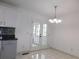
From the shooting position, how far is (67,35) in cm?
498

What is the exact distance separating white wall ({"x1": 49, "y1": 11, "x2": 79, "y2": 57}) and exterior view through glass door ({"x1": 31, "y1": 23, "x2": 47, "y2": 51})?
66cm

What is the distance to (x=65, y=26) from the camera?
5.15 metres

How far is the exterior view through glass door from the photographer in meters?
5.41

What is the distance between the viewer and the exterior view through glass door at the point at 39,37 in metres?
5.41

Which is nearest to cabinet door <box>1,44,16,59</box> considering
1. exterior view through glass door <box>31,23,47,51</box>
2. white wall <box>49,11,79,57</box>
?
exterior view through glass door <box>31,23,47,51</box>

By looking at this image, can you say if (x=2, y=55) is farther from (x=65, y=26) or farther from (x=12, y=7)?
(x=65, y=26)

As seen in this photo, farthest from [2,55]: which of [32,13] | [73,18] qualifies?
[73,18]

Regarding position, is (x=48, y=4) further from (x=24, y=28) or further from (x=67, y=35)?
(x=67, y=35)

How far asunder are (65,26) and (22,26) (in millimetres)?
Result: 2792

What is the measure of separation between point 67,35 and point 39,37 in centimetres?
198

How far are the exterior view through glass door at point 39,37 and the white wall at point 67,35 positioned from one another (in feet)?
2.18

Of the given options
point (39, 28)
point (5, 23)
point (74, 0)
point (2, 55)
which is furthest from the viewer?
point (39, 28)

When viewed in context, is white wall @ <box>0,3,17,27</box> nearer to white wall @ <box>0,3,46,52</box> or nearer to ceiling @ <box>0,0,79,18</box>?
white wall @ <box>0,3,46,52</box>

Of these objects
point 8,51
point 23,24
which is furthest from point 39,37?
point 8,51
